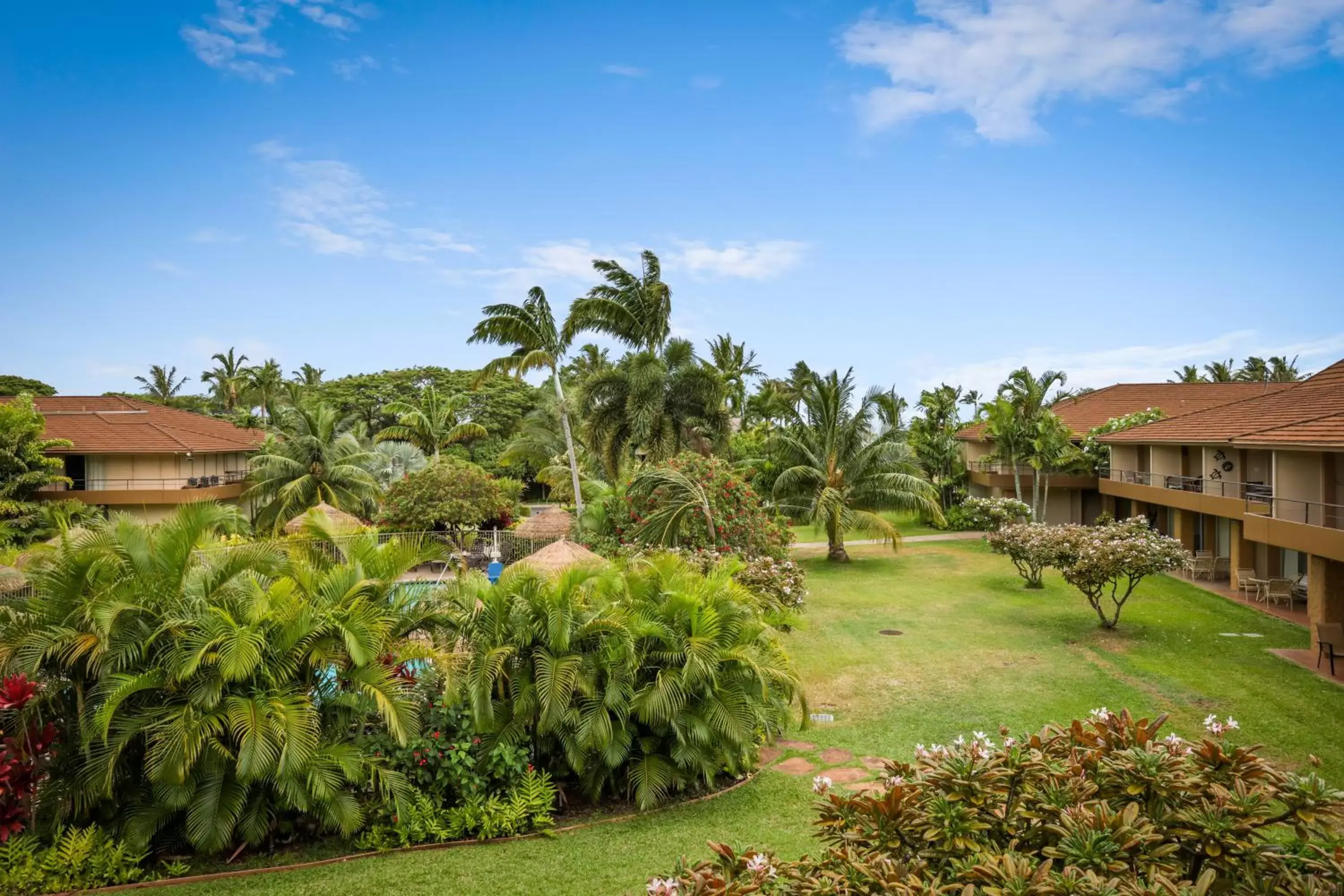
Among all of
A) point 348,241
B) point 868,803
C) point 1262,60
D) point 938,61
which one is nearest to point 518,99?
point 938,61

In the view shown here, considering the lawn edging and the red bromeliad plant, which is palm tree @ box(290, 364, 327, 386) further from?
the lawn edging

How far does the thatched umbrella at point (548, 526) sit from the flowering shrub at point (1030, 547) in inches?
500

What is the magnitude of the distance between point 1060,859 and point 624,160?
81.7ft

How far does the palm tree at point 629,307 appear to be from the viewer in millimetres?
24797

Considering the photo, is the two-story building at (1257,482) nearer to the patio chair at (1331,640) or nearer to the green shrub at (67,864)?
the patio chair at (1331,640)

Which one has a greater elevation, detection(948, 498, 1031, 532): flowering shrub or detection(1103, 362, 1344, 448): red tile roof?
detection(1103, 362, 1344, 448): red tile roof

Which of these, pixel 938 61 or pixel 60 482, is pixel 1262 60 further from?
pixel 60 482

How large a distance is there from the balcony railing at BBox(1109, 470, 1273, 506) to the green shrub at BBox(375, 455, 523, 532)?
22.6 metres

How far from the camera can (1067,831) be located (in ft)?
11.0

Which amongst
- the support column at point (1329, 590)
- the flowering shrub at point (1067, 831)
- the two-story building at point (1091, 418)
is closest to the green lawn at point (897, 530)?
the two-story building at point (1091, 418)

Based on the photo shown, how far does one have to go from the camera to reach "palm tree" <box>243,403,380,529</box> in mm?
30594

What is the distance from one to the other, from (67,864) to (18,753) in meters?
1.12

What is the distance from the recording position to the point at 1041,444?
2978 centimetres

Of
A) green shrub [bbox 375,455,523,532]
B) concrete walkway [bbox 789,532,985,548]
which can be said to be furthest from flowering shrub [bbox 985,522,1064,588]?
green shrub [bbox 375,455,523,532]
